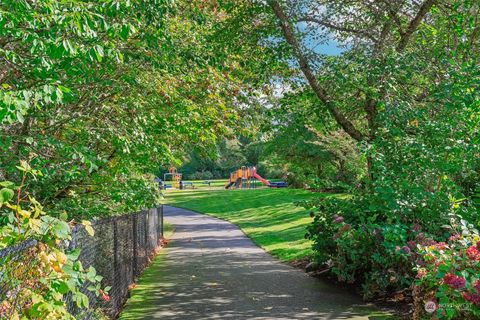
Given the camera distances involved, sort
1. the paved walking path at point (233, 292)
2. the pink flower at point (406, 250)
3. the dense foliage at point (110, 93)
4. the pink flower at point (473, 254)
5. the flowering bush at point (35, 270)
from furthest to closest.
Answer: the paved walking path at point (233, 292)
the pink flower at point (406, 250)
the dense foliage at point (110, 93)
the pink flower at point (473, 254)
the flowering bush at point (35, 270)

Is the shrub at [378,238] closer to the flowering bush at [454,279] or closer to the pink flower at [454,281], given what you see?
the flowering bush at [454,279]

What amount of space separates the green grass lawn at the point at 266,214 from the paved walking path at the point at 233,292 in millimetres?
1433

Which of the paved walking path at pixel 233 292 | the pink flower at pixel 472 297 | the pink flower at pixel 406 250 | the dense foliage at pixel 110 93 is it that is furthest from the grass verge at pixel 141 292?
the pink flower at pixel 472 297

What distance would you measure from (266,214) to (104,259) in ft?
68.8

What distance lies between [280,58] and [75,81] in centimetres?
491

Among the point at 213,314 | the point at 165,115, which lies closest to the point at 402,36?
the point at 165,115

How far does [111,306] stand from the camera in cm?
698

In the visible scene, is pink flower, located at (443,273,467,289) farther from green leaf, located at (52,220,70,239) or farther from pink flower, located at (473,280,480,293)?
green leaf, located at (52,220,70,239)

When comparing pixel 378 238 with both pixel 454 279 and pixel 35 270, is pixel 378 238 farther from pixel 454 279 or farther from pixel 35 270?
pixel 35 270

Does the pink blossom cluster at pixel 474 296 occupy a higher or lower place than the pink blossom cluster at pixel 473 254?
lower

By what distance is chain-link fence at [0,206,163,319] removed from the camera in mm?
3031

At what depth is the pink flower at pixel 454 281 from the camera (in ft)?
16.0

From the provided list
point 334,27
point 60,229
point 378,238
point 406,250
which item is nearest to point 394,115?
point 378,238

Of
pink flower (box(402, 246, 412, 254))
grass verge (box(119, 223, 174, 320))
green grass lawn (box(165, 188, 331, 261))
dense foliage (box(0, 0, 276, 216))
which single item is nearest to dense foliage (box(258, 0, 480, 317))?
pink flower (box(402, 246, 412, 254))
